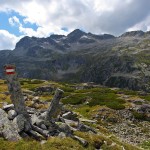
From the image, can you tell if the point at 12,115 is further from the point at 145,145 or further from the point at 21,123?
the point at 145,145

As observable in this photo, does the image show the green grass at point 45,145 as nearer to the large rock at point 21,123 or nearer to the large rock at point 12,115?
the large rock at point 21,123

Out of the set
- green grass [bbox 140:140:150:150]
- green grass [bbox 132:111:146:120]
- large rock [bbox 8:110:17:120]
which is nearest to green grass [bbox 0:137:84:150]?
large rock [bbox 8:110:17:120]

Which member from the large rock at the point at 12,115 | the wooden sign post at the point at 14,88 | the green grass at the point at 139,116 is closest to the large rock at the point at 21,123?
the wooden sign post at the point at 14,88

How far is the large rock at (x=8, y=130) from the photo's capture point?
21.8 meters

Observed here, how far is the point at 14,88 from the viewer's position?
24781 millimetres

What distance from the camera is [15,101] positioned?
25266mm

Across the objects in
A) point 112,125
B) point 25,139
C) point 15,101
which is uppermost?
A: point 15,101

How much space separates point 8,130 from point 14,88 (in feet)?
12.3

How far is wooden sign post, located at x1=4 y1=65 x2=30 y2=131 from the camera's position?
24266mm

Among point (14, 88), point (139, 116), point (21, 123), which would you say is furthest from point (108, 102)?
point (21, 123)

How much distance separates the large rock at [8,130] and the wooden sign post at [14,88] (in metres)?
1.58

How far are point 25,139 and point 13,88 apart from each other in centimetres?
439

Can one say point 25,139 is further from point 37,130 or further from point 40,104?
point 40,104

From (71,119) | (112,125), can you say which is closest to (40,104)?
(71,119)
